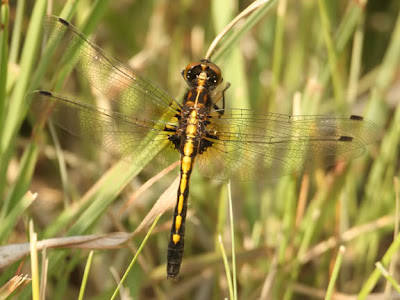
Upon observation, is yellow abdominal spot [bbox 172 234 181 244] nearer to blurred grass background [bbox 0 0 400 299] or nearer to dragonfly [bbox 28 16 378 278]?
dragonfly [bbox 28 16 378 278]

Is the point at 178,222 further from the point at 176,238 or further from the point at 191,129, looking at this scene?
the point at 191,129

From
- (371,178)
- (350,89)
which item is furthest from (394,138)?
(350,89)

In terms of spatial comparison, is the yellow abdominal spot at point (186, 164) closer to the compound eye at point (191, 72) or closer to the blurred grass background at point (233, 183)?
the blurred grass background at point (233, 183)

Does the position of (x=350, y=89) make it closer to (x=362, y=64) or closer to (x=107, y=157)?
(x=362, y=64)

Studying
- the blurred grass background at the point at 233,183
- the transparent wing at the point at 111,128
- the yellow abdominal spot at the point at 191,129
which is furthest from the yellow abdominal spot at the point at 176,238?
the yellow abdominal spot at the point at 191,129

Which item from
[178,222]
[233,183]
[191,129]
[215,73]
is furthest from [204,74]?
[233,183]
